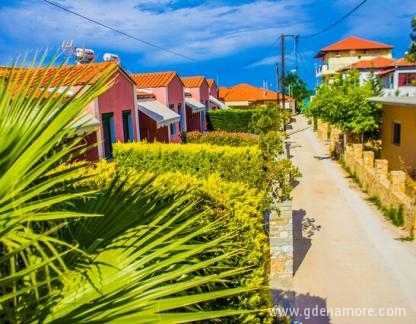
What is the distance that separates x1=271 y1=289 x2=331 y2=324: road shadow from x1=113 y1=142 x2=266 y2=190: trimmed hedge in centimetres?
480

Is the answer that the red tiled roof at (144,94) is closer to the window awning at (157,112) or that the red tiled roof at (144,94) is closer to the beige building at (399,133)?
the window awning at (157,112)

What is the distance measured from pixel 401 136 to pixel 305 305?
13.6m

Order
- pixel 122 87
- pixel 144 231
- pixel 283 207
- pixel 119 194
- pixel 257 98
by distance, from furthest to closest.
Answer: pixel 257 98 → pixel 122 87 → pixel 283 207 → pixel 119 194 → pixel 144 231

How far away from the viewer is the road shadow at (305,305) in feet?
26.4

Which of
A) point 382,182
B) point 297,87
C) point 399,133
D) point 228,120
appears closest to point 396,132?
Result: point 399,133

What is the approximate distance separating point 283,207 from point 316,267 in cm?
208

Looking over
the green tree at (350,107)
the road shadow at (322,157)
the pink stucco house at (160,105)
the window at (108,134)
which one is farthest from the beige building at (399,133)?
the window at (108,134)

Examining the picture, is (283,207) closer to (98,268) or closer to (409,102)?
(98,268)

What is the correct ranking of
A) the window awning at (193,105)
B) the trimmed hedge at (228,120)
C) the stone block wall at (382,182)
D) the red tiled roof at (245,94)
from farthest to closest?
the red tiled roof at (245,94) < the trimmed hedge at (228,120) < the window awning at (193,105) < the stone block wall at (382,182)

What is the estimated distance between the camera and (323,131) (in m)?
38.3

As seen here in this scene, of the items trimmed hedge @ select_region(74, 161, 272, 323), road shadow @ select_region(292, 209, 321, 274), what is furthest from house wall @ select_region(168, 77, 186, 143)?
trimmed hedge @ select_region(74, 161, 272, 323)

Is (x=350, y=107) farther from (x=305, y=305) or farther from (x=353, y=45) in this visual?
(x=353, y=45)

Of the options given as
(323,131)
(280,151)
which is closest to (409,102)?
(280,151)

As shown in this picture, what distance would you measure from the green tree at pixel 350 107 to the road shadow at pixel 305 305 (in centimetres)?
1603
